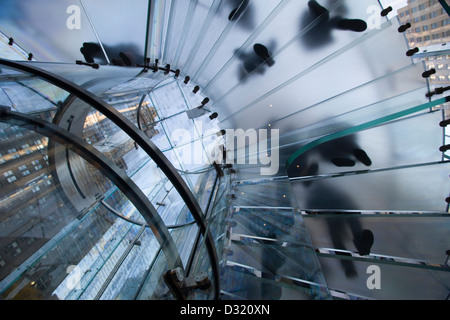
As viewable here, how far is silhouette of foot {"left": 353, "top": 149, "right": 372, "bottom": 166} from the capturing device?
3904mm

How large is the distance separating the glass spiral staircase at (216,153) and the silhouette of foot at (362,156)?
36mm

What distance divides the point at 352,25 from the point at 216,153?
3729 millimetres

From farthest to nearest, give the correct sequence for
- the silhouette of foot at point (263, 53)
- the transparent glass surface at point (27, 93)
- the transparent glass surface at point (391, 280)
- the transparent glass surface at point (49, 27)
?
the transparent glass surface at point (49, 27) → the silhouette of foot at point (263, 53) → the transparent glass surface at point (391, 280) → the transparent glass surface at point (27, 93)

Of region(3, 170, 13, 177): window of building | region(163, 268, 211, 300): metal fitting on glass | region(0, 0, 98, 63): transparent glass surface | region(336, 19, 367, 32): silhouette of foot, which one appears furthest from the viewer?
region(0, 0, 98, 63): transparent glass surface

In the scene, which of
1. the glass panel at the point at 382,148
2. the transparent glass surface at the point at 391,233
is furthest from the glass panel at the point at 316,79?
the transparent glass surface at the point at 391,233

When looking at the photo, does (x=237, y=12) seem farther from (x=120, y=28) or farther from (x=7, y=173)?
(x=7, y=173)

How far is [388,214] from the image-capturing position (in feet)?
12.2

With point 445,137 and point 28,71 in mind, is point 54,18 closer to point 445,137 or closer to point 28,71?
point 28,71

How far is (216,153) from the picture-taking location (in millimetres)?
5648

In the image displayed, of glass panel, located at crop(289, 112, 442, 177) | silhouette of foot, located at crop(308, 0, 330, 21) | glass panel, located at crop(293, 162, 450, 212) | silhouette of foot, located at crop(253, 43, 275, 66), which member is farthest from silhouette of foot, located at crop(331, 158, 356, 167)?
silhouette of foot, located at crop(308, 0, 330, 21)

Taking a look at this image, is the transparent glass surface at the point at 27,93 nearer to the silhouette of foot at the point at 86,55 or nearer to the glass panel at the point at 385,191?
the silhouette of foot at the point at 86,55

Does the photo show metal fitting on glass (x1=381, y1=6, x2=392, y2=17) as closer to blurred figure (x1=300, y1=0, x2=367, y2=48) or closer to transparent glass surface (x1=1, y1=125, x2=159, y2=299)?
blurred figure (x1=300, y1=0, x2=367, y2=48)

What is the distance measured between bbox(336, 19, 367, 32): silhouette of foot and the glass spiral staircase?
2 cm

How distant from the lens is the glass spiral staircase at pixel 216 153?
1354 mm
